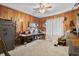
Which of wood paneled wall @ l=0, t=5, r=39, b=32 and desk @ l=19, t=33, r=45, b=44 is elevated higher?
wood paneled wall @ l=0, t=5, r=39, b=32

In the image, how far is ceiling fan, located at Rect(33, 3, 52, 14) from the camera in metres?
2.14

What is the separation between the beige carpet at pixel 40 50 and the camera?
6.99 ft

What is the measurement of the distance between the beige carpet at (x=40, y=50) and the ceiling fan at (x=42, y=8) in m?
0.55

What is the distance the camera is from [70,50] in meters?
2.10

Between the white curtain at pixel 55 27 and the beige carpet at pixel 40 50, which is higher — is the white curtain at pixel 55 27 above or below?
above

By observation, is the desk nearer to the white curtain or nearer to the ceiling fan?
the white curtain

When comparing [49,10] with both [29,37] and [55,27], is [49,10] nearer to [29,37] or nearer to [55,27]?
[55,27]

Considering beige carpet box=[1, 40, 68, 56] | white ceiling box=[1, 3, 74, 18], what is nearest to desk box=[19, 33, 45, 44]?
beige carpet box=[1, 40, 68, 56]

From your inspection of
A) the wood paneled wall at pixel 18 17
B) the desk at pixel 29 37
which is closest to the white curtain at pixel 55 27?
the desk at pixel 29 37

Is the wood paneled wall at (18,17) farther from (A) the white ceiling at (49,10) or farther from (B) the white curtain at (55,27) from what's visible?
(B) the white curtain at (55,27)

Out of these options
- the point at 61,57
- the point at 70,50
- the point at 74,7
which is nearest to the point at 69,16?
the point at 74,7

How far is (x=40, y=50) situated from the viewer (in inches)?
85.9

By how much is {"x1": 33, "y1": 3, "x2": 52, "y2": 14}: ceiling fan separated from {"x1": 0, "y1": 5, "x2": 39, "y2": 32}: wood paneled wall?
0.16 meters

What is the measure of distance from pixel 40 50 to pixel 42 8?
0.74 metres
